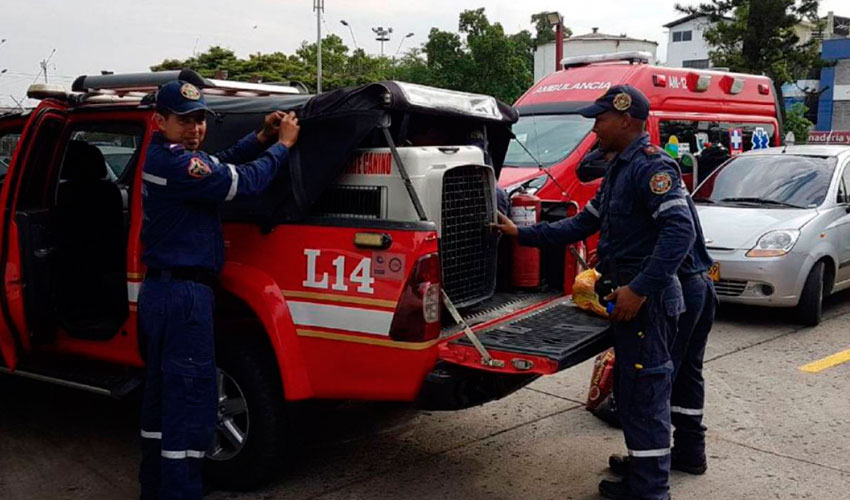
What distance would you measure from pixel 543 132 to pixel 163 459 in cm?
711

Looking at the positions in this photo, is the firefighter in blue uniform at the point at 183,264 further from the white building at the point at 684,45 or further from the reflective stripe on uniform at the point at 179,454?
the white building at the point at 684,45

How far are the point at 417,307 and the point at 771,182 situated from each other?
601 cm

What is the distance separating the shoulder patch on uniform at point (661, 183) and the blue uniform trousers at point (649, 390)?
475 mm

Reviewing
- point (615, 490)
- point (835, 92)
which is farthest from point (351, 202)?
point (835, 92)

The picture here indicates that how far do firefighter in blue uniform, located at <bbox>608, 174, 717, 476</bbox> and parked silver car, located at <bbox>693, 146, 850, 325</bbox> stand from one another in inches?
133

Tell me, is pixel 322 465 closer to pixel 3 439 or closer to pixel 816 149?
pixel 3 439

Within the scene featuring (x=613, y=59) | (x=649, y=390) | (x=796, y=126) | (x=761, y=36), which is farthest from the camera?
(x=796, y=126)

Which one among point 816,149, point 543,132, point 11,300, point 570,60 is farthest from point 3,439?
point 570,60

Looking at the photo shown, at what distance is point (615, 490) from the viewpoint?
4.09 m

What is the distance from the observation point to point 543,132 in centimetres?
996

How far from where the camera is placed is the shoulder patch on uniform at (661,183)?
3748 millimetres

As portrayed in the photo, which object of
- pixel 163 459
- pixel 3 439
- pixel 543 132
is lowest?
pixel 3 439

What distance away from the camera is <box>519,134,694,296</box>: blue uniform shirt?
3691mm

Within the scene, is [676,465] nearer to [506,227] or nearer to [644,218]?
[644,218]
